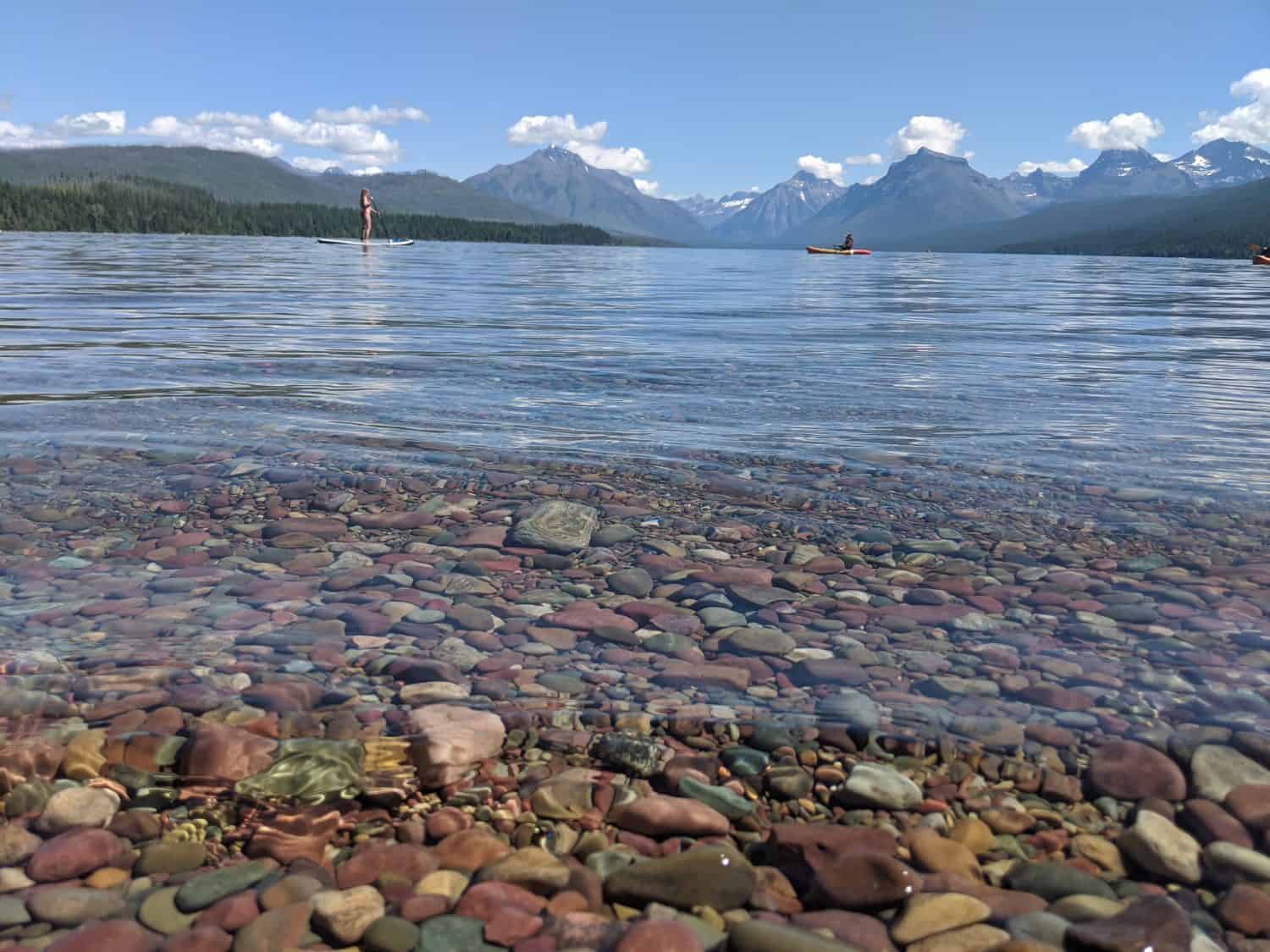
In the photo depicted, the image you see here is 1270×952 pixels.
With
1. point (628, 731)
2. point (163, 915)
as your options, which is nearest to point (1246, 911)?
point (628, 731)

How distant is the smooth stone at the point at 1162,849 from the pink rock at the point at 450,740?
2.25 metres

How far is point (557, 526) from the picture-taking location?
21.2ft

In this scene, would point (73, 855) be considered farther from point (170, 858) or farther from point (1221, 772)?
point (1221, 772)

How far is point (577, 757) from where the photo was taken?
3617 mm

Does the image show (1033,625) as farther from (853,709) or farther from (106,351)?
(106,351)

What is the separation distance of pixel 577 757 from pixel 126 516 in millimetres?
4426

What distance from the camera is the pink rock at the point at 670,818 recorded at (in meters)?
3.20

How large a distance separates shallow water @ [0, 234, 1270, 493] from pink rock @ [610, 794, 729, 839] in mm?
5410

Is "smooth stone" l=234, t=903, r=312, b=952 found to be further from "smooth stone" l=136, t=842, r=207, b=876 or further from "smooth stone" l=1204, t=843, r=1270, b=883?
"smooth stone" l=1204, t=843, r=1270, b=883

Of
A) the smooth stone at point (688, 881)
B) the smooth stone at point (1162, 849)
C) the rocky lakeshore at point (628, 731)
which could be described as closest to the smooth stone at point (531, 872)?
the rocky lakeshore at point (628, 731)

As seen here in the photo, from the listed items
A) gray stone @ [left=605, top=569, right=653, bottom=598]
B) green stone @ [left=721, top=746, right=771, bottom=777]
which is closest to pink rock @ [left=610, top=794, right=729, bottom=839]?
green stone @ [left=721, top=746, right=771, bottom=777]

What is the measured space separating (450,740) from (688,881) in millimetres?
1176

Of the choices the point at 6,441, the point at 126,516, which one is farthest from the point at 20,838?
the point at 6,441

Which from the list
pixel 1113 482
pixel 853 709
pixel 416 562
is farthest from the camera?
pixel 1113 482
